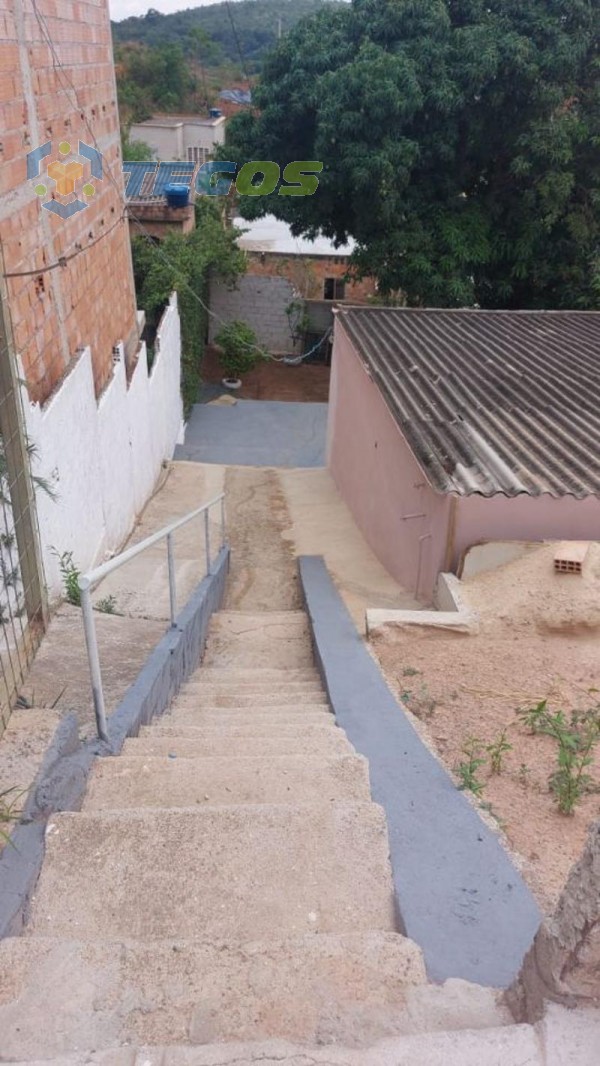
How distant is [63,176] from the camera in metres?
6.46

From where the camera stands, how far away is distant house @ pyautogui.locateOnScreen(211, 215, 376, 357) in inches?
733

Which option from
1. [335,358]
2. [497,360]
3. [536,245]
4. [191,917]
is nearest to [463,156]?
[536,245]

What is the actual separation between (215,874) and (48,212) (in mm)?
5492

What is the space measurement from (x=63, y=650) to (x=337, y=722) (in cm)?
147

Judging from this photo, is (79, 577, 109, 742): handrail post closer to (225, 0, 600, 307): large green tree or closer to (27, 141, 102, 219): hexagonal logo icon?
(27, 141, 102, 219): hexagonal logo icon

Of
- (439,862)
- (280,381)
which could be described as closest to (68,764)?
(439,862)

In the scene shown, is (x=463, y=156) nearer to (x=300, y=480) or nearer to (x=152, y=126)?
(x=300, y=480)

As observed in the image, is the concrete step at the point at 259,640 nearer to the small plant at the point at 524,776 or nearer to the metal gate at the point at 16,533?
the metal gate at the point at 16,533

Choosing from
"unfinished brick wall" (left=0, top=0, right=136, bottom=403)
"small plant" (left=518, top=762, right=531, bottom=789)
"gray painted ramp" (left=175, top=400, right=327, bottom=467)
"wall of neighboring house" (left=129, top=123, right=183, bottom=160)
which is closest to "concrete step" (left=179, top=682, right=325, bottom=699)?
"small plant" (left=518, top=762, right=531, bottom=789)

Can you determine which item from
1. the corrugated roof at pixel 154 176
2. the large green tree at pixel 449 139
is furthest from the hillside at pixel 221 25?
the large green tree at pixel 449 139

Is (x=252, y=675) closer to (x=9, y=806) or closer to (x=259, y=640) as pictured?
(x=259, y=640)

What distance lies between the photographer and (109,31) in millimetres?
8516

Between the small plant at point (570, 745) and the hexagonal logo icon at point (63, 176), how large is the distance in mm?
5062

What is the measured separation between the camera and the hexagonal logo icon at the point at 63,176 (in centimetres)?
573
